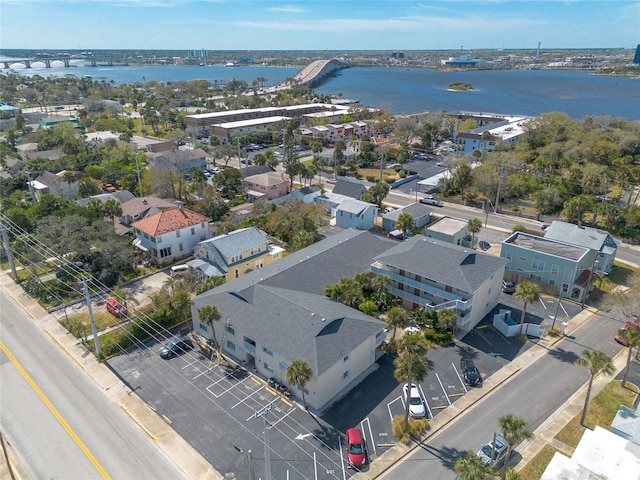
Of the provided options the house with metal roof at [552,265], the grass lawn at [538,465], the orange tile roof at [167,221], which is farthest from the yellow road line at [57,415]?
the house with metal roof at [552,265]

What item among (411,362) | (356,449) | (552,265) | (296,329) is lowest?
(356,449)

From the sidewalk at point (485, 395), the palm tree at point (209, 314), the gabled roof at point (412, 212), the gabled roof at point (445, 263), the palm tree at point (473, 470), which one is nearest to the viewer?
the palm tree at point (473, 470)

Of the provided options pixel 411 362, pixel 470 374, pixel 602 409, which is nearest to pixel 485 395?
pixel 470 374

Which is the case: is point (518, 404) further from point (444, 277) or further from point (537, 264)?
point (537, 264)

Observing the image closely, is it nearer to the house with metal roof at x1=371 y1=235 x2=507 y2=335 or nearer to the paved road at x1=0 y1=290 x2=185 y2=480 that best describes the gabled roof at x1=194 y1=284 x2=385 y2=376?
the house with metal roof at x1=371 y1=235 x2=507 y2=335

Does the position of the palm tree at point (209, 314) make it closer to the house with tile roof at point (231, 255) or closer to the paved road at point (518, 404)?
the house with tile roof at point (231, 255)

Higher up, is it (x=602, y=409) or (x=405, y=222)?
(x=405, y=222)

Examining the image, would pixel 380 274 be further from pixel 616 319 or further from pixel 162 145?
pixel 162 145
